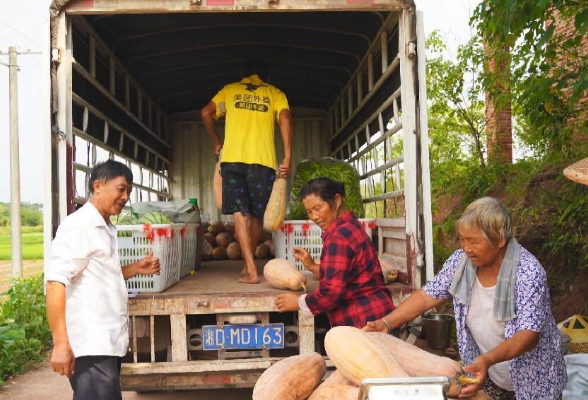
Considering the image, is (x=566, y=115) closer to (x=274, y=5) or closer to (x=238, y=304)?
(x=274, y=5)

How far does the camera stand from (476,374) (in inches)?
98.6

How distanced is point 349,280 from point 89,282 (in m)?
1.37

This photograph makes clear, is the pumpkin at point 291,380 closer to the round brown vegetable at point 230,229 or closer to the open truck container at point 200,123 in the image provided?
the open truck container at point 200,123

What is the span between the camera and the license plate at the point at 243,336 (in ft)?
12.4

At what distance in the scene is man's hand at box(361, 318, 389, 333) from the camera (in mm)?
3057

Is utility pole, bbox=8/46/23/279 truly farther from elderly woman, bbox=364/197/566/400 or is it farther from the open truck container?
elderly woman, bbox=364/197/566/400

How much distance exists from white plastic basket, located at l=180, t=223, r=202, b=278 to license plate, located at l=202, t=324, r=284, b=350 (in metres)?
1.15

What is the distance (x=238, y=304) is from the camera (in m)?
3.85

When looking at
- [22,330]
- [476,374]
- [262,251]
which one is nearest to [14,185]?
[22,330]

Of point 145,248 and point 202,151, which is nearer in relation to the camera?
point 145,248

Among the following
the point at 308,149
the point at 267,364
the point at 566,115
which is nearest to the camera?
the point at 267,364

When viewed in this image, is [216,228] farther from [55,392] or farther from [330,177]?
[55,392]

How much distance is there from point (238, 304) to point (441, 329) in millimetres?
1501

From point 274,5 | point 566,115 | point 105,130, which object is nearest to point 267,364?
point 274,5
